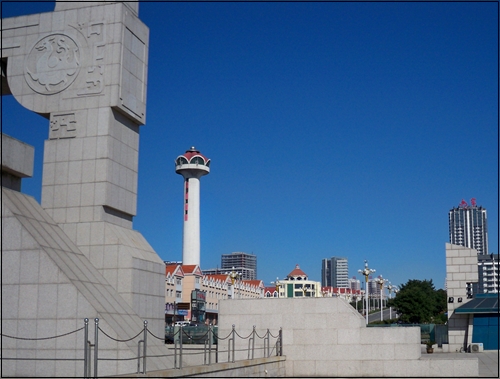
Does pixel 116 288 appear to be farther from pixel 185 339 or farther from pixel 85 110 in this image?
pixel 185 339

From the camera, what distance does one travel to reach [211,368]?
522 inches

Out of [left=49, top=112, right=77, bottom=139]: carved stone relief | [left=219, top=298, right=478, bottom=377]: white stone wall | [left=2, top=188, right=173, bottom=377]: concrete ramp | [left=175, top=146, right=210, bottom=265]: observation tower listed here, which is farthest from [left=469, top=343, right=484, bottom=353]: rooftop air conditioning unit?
[left=175, top=146, right=210, bottom=265]: observation tower

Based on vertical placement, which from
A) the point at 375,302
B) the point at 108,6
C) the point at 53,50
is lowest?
the point at 375,302

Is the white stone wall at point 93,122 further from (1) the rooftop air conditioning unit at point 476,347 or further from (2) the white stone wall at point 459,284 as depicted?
(2) the white stone wall at point 459,284

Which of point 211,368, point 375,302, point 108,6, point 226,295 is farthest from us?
point 375,302

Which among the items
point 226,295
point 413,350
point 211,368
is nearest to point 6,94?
point 211,368

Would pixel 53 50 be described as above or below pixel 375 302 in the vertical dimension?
above

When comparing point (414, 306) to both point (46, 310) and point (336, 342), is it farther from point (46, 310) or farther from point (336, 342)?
point (46, 310)

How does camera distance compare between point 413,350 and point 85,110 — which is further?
point 413,350

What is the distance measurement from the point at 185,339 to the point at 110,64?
11.5 metres

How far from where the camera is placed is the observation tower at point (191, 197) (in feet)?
264

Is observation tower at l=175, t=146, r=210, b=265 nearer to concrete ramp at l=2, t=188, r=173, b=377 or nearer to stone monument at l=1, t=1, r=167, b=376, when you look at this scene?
stone monument at l=1, t=1, r=167, b=376

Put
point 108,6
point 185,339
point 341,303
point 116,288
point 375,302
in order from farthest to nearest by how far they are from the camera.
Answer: point 375,302, point 185,339, point 341,303, point 108,6, point 116,288

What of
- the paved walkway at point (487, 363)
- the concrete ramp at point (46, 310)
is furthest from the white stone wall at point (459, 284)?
the concrete ramp at point (46, 310)
